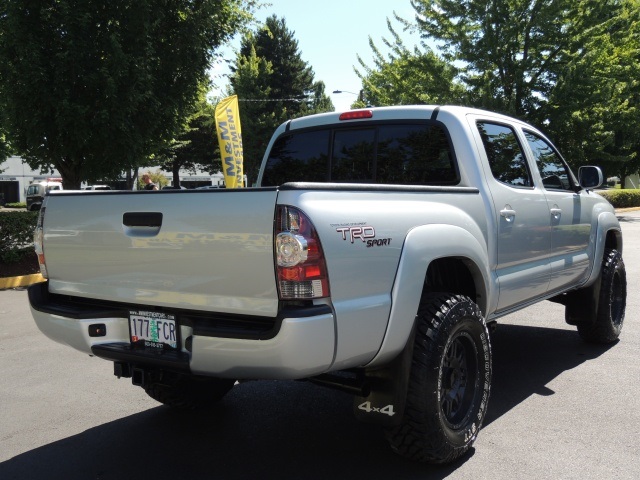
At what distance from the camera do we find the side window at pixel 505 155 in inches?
161

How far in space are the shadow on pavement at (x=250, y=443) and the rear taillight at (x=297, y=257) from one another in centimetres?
117

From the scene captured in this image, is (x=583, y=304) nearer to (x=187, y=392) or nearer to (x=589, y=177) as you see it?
(x=589, y=177)

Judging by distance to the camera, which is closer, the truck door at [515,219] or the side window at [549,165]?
the truck door at [515,219]

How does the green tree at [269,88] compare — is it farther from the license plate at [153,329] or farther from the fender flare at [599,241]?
the license plate at [153,329]

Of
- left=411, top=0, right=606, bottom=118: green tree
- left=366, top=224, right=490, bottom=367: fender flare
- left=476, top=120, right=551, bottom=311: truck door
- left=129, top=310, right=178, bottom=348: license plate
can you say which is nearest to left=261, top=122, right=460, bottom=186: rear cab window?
left=476, top=120, right=551, bottom=311: truck door

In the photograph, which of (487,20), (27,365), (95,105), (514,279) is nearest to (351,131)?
(514,279)

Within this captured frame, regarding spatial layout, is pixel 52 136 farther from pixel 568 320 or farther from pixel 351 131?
pixel 568 320

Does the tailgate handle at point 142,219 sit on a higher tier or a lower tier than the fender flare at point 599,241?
higher

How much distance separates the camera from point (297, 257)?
2494 millimetres

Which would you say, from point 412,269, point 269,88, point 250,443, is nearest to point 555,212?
point 412,269

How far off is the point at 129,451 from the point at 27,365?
2.34m

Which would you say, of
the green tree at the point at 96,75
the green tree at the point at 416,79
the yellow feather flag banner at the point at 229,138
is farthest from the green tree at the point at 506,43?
the green tree at the point at 96,75

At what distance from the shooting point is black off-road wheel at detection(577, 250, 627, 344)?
5438 mm

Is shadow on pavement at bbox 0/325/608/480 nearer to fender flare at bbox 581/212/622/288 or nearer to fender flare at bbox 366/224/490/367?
fender flare at bbox 366/224/490/367
